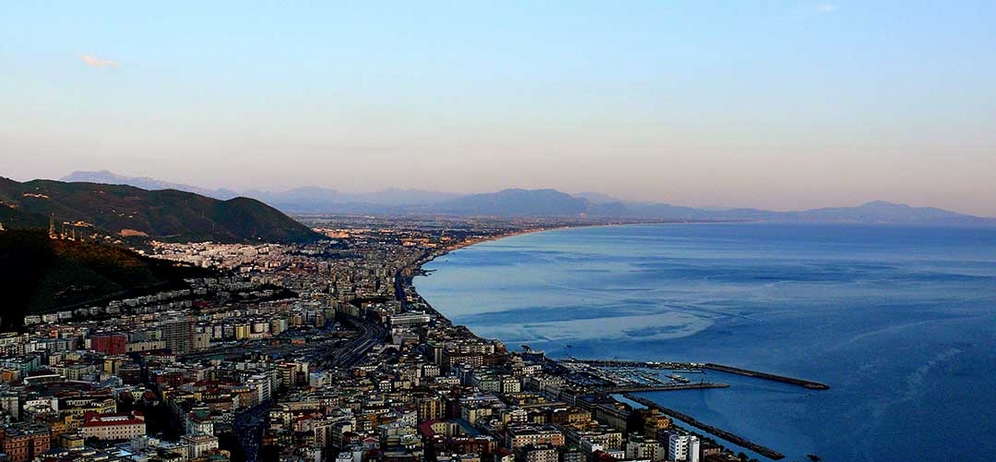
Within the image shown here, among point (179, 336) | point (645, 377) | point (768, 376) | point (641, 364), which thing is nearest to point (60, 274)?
point (179, 336)

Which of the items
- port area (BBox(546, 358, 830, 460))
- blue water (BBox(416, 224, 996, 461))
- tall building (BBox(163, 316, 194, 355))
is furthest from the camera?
tall building (BBox(163, 316, 194, 355))

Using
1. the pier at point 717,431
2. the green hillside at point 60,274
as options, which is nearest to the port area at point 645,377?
the pier at point 717,431

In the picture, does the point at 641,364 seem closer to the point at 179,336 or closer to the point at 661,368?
the point at 661,368

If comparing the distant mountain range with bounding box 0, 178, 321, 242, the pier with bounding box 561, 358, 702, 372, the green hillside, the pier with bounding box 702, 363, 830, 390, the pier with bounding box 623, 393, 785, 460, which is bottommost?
the pier with bounding box 623, 393, 785, 460

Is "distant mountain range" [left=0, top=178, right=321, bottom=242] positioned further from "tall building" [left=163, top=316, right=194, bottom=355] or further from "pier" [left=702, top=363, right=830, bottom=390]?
"pier" [left=702, top=363, right=830, bottom=390]

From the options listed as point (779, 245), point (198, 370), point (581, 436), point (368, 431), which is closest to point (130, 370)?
point (198, 370)

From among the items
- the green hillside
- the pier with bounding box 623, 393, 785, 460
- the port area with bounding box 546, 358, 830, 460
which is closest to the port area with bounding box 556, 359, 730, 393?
the port area with bounding box 546, 358, 830, 460
